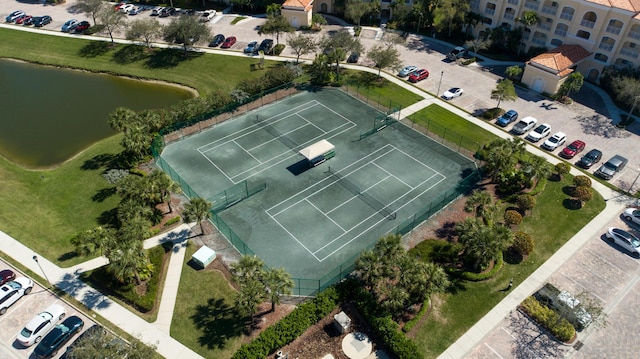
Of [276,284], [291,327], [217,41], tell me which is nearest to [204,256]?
[276,284]

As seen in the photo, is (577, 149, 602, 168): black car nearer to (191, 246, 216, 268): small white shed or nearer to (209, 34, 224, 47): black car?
(191, 246, 216, 268): small white shed

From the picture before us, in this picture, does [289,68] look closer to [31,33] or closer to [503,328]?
[503,328]

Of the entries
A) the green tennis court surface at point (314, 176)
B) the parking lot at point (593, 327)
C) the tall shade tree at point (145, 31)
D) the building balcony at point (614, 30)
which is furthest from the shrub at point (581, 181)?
the tall shade tree at point (145, 31)

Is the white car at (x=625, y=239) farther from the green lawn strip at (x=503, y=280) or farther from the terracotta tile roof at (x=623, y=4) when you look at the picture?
the terracotta tile roof at (x=623, y=4)

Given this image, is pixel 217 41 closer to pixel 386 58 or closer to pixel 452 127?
pixel 386 58

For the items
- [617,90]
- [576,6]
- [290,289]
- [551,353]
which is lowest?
[551,353]

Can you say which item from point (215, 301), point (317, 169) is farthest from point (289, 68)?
point (215, 301)
